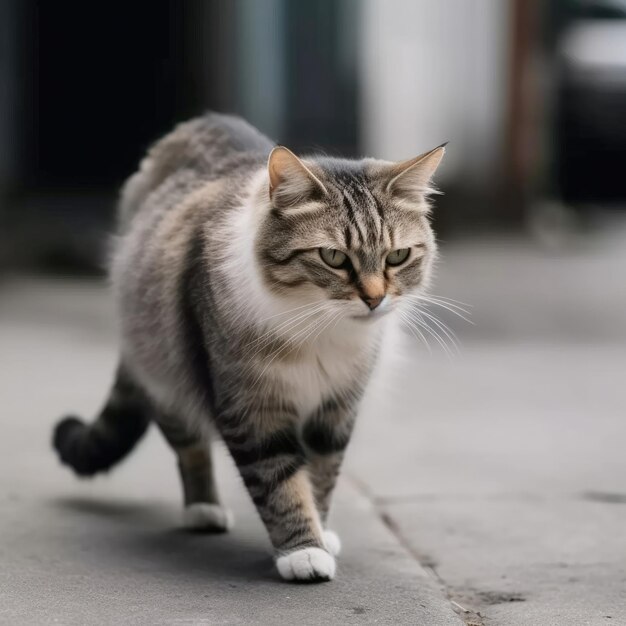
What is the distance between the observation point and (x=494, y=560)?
3.66 m

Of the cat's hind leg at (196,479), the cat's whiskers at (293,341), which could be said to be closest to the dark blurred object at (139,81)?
the cat's hind leg at (196,479)

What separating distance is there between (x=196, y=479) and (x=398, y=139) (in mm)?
7418

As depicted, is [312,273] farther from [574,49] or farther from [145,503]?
[574,49]

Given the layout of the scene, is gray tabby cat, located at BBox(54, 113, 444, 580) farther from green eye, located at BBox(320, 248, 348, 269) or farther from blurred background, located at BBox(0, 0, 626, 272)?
blurred background, located at BBox(0, 0, 626, 272)

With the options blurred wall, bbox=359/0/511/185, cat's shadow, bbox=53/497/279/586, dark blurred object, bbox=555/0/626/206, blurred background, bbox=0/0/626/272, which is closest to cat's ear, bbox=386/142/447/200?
cat's shadow, bbox=53/497/279/586

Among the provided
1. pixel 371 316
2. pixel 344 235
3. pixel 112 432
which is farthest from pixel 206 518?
pixel 344 235

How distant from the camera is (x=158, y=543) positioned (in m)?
3.75

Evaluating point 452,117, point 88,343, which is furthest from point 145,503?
point 452,117

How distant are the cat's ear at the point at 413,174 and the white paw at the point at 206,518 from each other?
1.21 metres

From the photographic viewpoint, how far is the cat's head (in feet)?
10.6

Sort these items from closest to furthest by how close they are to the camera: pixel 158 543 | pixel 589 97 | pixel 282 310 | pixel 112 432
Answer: pixel 282 310 < pixel 158 543 < pixel 112 432 < pixel 589 97

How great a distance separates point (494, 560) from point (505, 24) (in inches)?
344

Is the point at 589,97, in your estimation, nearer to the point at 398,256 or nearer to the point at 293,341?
the point at 398,256

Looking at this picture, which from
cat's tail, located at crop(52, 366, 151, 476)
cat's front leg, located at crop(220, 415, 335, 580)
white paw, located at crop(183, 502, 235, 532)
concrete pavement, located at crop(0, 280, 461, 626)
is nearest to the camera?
concrete pavement, located at crop(0, 280, 461, 626)
